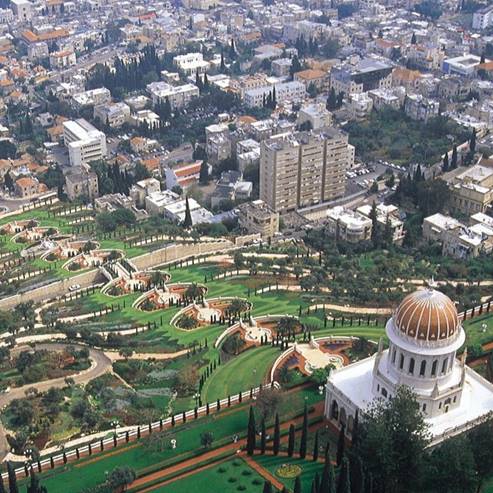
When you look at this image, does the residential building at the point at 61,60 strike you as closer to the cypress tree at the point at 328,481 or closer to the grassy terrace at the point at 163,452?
the grassy terrace at the point at 163,452

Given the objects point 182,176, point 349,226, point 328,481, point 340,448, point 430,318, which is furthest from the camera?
point 182,176

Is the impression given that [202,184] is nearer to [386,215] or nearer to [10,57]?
[386,215]

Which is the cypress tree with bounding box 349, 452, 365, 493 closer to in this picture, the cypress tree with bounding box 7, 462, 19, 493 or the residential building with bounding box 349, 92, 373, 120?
the cypress tree with bounding box 7, 462, 19, 493

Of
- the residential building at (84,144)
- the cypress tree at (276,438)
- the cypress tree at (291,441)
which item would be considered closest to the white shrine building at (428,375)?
the cypress tree at (291,441)

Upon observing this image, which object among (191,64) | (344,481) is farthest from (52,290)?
(191,64)

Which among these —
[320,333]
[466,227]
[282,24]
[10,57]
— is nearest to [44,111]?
[10,57]

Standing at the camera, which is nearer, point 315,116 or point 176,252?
point 176,252

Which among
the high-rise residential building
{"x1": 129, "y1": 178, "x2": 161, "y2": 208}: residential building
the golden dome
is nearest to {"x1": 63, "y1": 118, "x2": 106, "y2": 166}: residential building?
{"x1": 129, "y1": 178, "x2": 161, "y2": 208}: residential building

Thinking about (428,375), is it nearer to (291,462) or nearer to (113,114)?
(291,462)
